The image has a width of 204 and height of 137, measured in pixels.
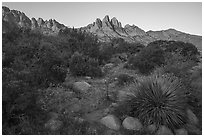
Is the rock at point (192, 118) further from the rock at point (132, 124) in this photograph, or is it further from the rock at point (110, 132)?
the rock at point (110, 132)

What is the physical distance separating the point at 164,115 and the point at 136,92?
107 centimetres

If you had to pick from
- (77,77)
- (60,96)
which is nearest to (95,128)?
(60,96)

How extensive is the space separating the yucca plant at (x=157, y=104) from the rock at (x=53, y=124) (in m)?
1.83

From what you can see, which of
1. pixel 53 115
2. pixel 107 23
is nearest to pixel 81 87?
pixel 53 115

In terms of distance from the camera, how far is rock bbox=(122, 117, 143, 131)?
17.6ft

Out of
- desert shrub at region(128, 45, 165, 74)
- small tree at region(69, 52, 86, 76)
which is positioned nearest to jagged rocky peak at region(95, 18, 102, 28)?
desert shrub at region(128, 45, 165, 74)

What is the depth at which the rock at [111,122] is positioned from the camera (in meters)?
5.37

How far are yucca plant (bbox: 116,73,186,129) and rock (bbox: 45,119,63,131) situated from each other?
1831 mm

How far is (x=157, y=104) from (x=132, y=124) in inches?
36.0

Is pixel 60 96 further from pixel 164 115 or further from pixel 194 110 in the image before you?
pixel 194 110

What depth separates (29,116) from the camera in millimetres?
5184

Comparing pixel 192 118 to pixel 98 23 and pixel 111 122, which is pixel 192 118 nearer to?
pixel 111 122

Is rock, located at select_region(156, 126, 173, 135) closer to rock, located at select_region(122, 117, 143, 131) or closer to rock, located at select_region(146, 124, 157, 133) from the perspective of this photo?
rock, located at select_region(146, 124, 157, 133)

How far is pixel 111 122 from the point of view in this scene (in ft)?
17.9
